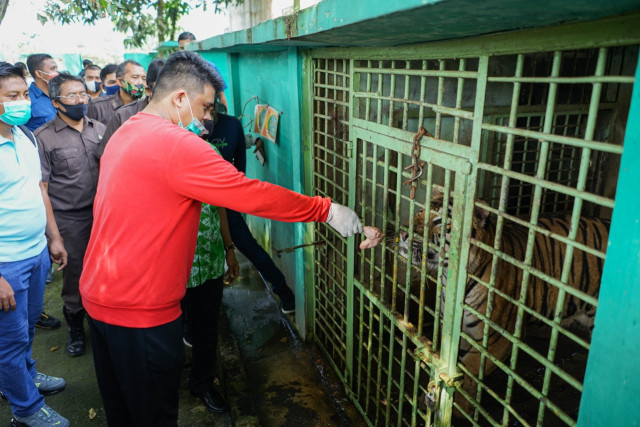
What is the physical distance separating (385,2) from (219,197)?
3.54ft

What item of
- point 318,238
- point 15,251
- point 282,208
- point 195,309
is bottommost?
point 195,309

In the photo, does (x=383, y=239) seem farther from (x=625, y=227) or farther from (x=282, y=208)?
(x=625, y=227)

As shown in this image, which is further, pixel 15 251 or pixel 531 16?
pixel 15 251

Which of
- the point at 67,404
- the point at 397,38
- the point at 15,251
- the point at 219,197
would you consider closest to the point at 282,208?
the point at 219,197

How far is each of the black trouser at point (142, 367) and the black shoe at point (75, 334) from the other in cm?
184

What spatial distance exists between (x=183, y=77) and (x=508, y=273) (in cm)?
252

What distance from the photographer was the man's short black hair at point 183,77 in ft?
7.73

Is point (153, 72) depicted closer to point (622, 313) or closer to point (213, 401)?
point (213, 401)

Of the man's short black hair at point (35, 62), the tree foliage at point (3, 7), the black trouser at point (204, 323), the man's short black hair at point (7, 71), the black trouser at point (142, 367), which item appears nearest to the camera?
the black trouser at point (142, 367)

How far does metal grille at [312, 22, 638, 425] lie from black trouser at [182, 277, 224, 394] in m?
0.95

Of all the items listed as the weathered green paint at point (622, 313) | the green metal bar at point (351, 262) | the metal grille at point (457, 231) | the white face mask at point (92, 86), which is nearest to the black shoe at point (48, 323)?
the metal grille at point (457, 231)

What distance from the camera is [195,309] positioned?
3.24 metres

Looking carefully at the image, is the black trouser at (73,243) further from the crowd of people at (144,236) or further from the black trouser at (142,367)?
the black trouser at (142,367)

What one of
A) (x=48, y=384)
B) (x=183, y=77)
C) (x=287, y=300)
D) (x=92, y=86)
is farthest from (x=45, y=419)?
(x=92, y=86)
